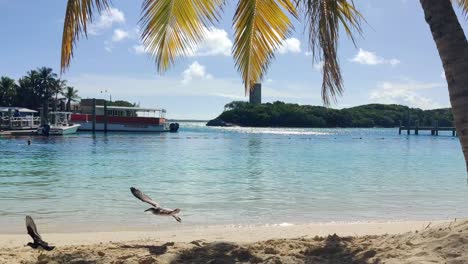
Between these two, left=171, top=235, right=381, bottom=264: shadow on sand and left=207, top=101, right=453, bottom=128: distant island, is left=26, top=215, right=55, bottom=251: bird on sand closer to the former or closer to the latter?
left=171, top=235, right=381, bottom=264: shadow on sand

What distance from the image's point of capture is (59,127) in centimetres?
6531

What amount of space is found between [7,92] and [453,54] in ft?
311

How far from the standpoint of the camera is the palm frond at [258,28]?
21.9ft

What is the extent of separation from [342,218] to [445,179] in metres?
11.9

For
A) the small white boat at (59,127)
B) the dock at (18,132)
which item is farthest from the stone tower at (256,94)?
the dock at (18,132)

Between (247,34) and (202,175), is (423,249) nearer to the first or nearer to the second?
(247,34)

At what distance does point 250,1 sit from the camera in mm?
6574

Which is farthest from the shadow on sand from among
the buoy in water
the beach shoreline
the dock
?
the buoy in water

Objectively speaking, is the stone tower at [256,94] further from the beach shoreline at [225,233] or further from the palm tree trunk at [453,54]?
the palm tree trunk at [453,54]

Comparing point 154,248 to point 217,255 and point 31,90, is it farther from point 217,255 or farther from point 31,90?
point 31,90

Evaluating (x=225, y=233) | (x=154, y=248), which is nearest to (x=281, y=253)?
(x=154, y=248)

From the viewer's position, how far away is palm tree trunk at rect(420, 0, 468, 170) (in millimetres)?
3801

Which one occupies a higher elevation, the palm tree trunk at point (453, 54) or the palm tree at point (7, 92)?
the palm tree at point (7, 92)

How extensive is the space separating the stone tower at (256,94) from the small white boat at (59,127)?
59158 mm
